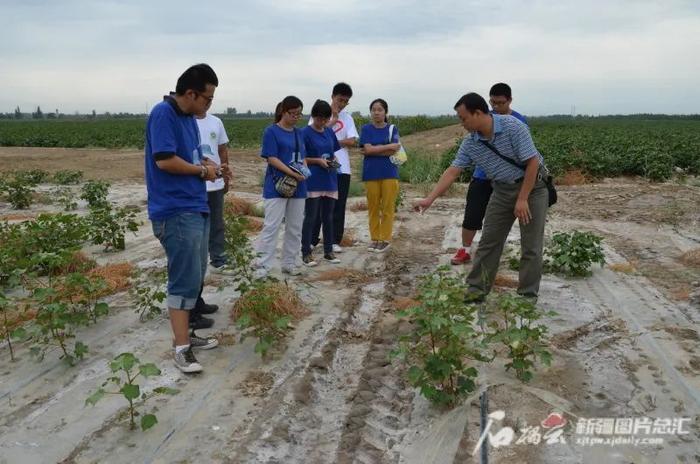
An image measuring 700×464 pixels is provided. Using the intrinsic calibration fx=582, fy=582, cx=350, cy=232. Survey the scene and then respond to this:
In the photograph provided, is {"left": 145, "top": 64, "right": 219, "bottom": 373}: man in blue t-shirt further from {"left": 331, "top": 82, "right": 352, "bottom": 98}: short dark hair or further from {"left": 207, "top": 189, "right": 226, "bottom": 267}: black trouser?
{"left": 331, "top": 82, "right": 352, "bottom": 98}: short dark hair

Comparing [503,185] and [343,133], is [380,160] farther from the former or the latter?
[503,185]

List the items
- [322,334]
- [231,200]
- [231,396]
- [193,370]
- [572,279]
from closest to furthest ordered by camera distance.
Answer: [231,396]
[193,370]
[322,334]
[572,279]
[231,200]

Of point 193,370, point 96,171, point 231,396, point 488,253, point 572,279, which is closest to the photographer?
point 231,396

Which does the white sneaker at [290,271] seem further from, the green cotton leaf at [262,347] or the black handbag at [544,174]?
the black handbag at [544,174]

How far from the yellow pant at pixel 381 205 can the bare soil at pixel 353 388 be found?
0.89 meters

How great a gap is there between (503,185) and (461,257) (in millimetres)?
1597

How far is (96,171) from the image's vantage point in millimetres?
15367

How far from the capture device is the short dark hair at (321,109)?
538 cm

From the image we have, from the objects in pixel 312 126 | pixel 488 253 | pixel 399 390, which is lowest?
pixel 399 390

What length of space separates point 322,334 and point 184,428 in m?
1.41

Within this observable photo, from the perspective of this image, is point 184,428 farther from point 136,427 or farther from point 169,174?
point 169,174

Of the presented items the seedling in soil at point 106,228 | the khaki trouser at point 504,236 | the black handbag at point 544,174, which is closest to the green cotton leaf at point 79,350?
the khaki trouser at point 504,236

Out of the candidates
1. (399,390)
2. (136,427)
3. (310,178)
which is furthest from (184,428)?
(310,178)

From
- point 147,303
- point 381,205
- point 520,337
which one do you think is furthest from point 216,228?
point 520,337
